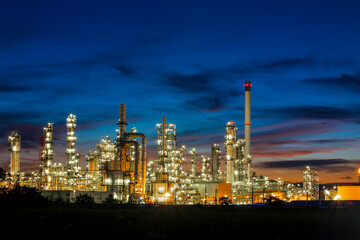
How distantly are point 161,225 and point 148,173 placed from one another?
261 ft

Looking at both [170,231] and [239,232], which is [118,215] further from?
[239,232]

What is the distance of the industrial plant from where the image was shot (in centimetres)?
7466

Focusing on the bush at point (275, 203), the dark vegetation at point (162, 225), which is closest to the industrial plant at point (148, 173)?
the bush at point (275, 203)

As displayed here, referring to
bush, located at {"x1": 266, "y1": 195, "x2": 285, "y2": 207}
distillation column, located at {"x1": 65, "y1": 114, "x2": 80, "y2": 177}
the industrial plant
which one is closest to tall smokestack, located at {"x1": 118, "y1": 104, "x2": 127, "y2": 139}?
the industrial plant

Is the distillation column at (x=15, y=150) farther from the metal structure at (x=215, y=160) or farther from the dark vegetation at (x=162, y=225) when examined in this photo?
the dark vegetation at (x=162, y=225)

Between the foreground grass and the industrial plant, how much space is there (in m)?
43.7

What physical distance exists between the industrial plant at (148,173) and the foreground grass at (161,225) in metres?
43.7

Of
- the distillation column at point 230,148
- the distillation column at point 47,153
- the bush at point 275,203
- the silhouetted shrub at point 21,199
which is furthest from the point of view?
the distillation column at point 47,153

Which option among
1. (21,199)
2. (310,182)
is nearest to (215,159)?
(310,182)

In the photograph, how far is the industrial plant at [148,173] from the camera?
74.7 meters

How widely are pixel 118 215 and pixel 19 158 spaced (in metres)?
90.9

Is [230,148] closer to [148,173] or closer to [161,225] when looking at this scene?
[148,173]

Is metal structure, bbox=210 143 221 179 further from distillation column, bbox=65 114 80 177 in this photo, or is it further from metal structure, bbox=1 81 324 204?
distillation column, bbox=65 114 80 177

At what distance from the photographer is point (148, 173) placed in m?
98.4
